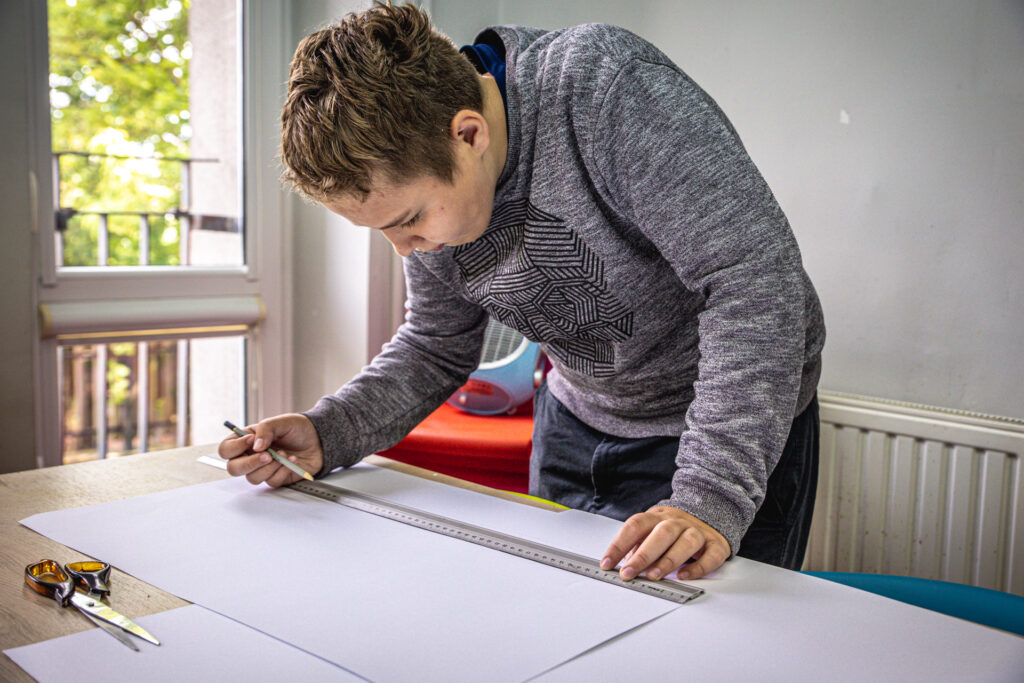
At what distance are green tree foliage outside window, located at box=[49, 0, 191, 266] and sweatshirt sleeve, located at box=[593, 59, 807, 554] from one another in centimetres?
175

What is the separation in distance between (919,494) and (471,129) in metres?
1.24

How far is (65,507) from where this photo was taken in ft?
3.28

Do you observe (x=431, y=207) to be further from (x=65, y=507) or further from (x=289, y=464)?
(x=65, y=507)

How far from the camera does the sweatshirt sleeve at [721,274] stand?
82cm

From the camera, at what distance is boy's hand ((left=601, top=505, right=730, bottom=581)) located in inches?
30.7

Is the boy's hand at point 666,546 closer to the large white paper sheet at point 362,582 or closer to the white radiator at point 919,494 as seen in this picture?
the large white paper sheet at point 362,582

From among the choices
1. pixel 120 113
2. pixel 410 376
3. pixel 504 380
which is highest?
pixel 120 113

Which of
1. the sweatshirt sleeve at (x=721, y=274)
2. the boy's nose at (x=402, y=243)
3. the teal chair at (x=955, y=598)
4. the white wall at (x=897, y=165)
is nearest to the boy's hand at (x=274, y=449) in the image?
the boy's nose at (x=402, y=243)

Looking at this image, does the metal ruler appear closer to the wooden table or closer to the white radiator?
the wooden table

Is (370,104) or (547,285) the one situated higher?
(370,104)

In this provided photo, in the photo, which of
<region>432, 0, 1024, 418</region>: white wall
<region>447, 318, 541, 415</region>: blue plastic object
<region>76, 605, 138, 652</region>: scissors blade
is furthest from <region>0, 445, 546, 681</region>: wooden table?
<region>432, 0, 1024, 418</region>: white wall

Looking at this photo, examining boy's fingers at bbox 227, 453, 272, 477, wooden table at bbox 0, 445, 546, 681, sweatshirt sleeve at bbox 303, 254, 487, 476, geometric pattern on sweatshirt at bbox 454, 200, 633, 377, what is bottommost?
wooden table at bbox 0, 445, 546, 681

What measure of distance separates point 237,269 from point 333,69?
174 cm

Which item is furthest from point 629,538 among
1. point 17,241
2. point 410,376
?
point 17,241
